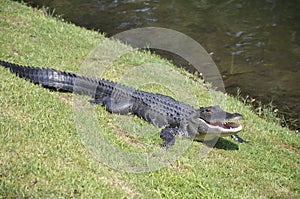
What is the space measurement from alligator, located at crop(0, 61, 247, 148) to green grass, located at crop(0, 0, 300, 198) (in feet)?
0.58

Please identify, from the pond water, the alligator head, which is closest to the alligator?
the alligator head

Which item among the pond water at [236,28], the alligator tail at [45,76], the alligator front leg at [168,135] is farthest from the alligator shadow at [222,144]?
the pond water at [236,28]

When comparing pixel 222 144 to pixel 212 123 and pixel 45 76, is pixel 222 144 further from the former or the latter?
pixel 45 76

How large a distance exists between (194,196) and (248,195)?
2.31ft

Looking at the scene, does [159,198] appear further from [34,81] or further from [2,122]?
[34,81]

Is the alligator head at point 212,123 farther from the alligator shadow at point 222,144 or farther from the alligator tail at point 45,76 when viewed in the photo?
the alligator tail at point 45,76

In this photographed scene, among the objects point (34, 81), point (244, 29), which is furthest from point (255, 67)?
point (34, 81)

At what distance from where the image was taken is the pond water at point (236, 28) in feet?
34.8

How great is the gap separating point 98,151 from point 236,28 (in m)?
9.55

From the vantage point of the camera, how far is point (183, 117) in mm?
6488

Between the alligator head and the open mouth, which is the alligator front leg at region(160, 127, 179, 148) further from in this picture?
the open mouth

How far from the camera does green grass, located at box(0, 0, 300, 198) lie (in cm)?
444

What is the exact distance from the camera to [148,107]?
261 inches

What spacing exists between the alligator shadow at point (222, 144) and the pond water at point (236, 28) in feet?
9.06
